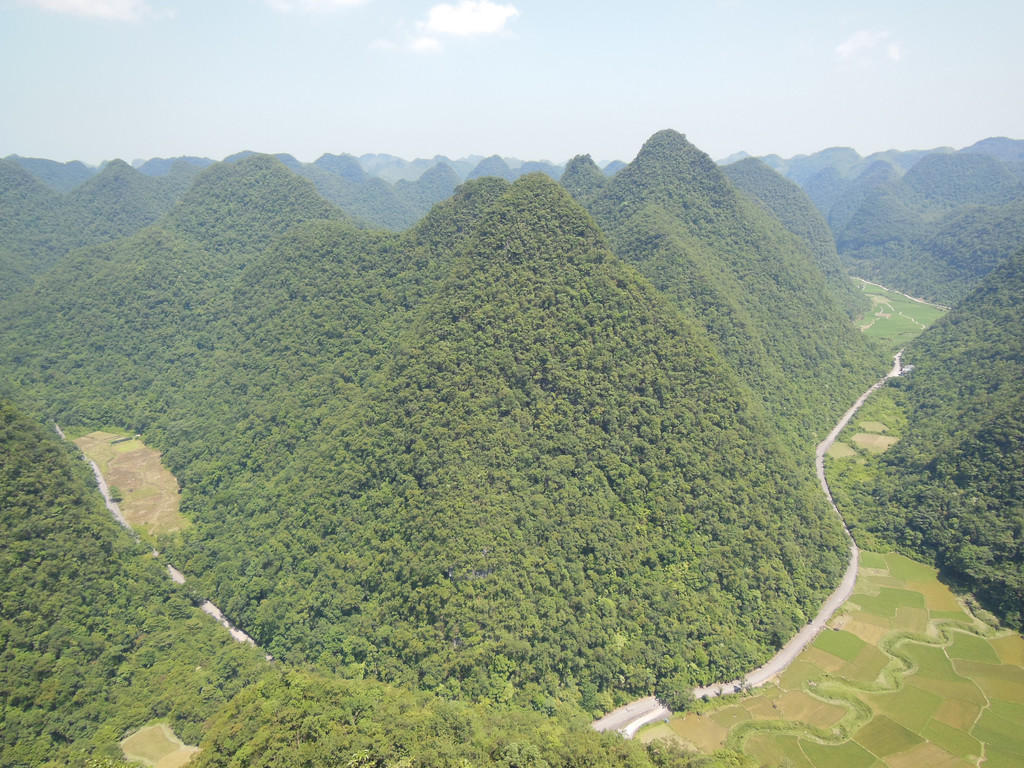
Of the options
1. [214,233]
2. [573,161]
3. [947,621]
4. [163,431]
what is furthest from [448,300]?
[573,161]

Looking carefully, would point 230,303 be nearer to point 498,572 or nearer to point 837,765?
point 498,572

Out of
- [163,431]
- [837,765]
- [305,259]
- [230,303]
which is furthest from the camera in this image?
[230,303]

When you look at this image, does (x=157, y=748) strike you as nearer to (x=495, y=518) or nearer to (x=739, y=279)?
(x=495, y=518)

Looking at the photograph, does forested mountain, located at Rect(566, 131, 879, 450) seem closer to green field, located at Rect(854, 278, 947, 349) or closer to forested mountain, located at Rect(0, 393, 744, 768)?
green field, located at Rect(854, 278, 947, 349)

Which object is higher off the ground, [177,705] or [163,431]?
[163,431]

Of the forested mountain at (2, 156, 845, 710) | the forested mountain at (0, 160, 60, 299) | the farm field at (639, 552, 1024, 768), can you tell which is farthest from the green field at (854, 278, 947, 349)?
the forested mountain at (0, 160, 60, 299)

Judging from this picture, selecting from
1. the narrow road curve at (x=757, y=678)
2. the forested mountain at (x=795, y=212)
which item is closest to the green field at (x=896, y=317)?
the forested mountain at (x=795, y=212)

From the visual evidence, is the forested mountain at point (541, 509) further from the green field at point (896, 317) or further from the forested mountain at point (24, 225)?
the forested mountain at point (24, 225)
